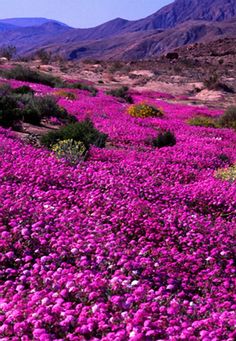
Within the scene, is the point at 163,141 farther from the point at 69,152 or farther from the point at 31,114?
the point at 69,152

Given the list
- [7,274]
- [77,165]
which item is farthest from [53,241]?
[77,165]

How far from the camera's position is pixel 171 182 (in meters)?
9.77

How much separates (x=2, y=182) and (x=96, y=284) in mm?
3577

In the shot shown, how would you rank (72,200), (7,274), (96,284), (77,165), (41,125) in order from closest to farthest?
(96,284) < (7,274) < (72,200) < (77,165) < (41,125)

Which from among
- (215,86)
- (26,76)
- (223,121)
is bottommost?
(223,121)

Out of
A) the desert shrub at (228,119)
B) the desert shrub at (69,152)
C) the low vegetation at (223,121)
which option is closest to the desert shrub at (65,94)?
the low vegetation at (223,121)

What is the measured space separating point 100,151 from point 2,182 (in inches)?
192

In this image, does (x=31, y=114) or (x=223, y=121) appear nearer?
(x=31, y=114)

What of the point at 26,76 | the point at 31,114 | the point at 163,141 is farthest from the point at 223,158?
the point at 26,76

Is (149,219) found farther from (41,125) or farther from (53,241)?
(41,125)

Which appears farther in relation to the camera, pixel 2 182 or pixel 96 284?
pixel 2 182

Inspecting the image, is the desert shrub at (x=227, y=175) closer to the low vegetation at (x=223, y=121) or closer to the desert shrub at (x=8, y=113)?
the desert shrub at (x=8, y=113)

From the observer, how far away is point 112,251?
5.48 metres

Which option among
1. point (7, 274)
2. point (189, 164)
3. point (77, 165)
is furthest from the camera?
point (189, 164)
